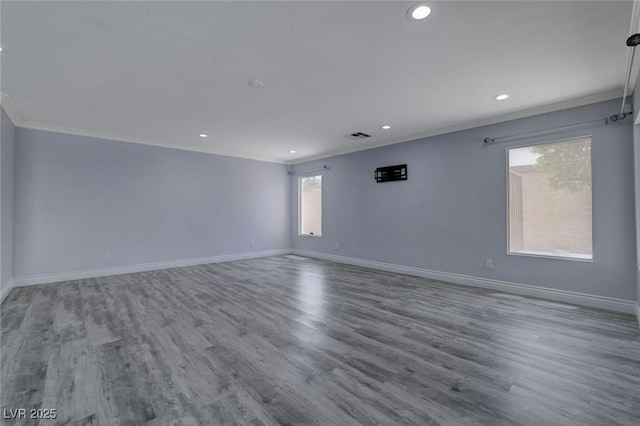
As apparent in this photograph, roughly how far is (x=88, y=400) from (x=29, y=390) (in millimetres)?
464

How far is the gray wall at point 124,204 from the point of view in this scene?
14.5ft

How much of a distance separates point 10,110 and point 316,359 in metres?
5.16

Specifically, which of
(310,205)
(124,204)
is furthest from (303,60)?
(310,205)

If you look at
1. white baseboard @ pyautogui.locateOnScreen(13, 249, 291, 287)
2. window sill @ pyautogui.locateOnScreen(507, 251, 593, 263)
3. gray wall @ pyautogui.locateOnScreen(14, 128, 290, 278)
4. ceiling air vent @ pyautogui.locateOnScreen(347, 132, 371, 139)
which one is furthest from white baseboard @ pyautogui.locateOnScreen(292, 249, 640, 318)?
gray wall @ pyautogui.locateOnScreen(14, 128, 290, 278)

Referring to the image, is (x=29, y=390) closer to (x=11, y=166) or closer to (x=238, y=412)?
(x=238, y=412)

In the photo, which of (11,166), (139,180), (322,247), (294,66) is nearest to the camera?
(294,66)

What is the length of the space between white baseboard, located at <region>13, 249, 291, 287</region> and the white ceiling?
2.45 metres

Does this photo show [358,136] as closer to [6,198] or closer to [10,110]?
[10,110]

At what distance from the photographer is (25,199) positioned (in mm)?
4340

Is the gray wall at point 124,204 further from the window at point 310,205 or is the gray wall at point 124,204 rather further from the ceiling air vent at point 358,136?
the ceiling air vent at point 358,136

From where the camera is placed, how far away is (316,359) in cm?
219

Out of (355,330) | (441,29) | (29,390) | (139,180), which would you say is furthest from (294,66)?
(139,180)

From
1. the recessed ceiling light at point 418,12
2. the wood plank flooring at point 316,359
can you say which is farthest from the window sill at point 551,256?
the recessed ceiling light at point 418,12

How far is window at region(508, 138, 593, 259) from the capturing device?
349 centimetres
